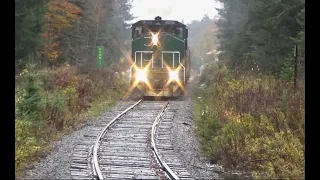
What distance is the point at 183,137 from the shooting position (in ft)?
37.0

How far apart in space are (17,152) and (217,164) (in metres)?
4.16

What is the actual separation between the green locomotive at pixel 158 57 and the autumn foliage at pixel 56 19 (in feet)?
27.3

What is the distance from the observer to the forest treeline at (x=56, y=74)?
10.6m

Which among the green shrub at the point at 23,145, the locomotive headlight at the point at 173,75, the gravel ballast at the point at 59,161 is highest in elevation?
the locomotive headlight at the point at 173,75

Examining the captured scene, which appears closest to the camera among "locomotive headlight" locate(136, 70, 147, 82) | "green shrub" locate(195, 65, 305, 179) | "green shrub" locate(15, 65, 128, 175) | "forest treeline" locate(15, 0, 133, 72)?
"green shrub" locate(195, 65, 305, 179)

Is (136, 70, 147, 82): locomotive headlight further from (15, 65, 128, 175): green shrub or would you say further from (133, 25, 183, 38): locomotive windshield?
(133, 25, 183, 38): locomotive windshield

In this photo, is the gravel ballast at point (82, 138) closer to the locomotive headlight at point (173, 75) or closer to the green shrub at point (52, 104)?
the green shrub at point (52, 104)

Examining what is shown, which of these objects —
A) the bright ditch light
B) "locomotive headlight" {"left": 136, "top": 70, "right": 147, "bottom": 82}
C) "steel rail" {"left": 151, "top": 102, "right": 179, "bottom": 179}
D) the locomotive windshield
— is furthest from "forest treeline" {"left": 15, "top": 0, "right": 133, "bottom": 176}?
the locomotive windshield

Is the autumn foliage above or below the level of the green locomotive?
above

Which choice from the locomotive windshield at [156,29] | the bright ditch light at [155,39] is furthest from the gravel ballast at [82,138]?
the locomotive windshield at [156,29]

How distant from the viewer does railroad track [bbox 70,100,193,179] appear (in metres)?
7.78

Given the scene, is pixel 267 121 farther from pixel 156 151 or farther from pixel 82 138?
pixel 82 138
